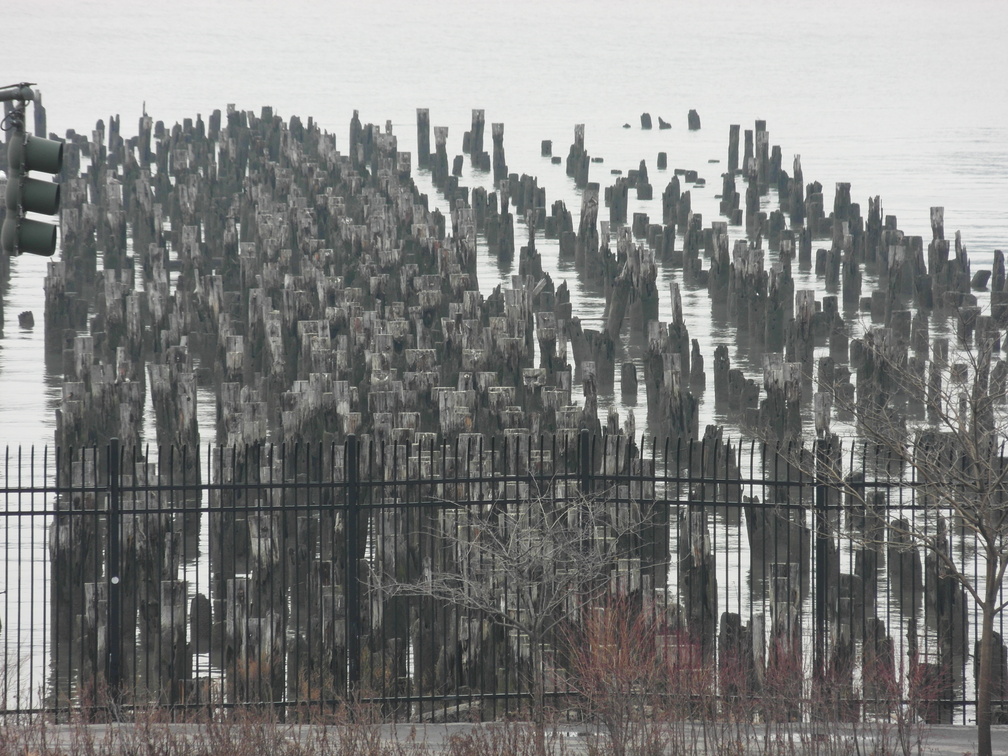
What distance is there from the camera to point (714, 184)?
68250 mm

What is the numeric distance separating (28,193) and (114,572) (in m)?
4.18

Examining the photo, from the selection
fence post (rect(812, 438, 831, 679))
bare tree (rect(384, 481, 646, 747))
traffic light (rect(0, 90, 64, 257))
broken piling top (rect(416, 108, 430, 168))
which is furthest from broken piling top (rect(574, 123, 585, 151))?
traffic light (rect(0, 90, 64, 257))

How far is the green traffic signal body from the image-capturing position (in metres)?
12.3

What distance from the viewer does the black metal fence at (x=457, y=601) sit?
15.6m

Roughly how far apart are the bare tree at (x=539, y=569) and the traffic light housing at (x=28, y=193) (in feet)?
16.0

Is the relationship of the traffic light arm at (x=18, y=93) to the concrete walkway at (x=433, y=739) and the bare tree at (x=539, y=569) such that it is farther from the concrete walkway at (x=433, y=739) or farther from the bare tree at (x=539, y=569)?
the bare tree at (x=539, y=569)

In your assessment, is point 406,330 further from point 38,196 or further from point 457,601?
point 38,196

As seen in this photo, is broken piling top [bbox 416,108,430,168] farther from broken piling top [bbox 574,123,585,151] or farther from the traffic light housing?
the traffic light housing

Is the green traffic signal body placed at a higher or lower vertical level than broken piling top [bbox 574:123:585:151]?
lower

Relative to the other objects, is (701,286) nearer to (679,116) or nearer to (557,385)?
(557,385)

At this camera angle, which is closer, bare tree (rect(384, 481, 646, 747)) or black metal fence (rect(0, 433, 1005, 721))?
bare tree (rect(384, 481, 646, 747))

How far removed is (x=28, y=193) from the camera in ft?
40.5

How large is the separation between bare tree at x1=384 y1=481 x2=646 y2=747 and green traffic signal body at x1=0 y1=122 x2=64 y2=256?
16.0ft

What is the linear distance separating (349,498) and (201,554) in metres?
8.47
